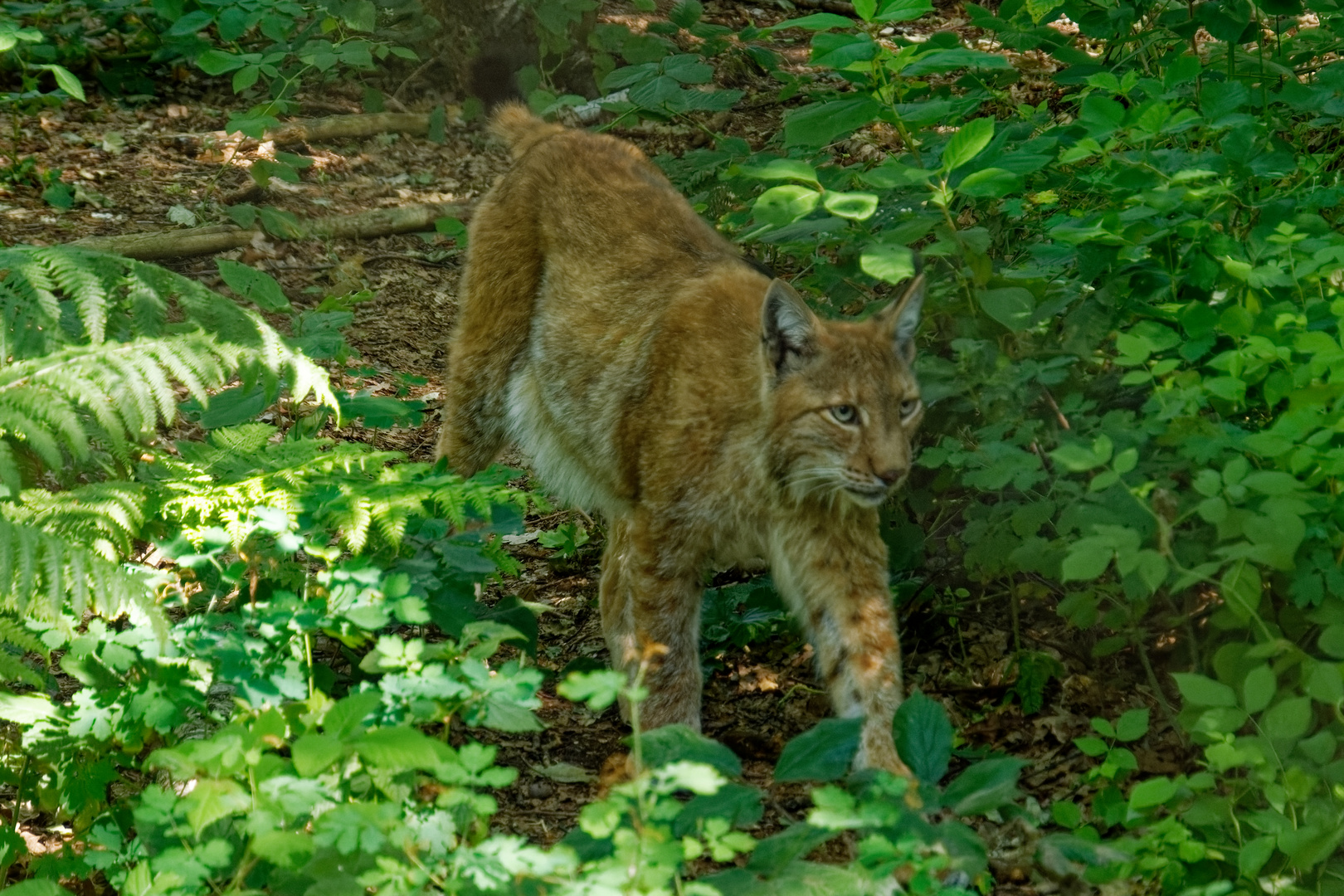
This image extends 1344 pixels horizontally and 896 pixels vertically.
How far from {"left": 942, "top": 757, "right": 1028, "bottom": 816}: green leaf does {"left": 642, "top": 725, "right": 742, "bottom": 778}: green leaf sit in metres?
0.48

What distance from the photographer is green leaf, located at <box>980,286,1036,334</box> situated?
403 cm

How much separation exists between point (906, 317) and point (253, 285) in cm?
246

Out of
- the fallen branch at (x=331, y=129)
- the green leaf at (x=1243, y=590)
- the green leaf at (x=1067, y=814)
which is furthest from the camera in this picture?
the fallen branch at (x=331, y=129)

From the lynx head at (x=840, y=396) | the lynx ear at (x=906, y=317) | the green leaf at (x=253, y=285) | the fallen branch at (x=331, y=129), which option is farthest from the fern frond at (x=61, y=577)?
the fallen branch at (x=331, y=129)

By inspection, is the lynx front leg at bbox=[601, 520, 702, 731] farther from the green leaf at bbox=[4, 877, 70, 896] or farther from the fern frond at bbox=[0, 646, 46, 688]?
the green leaf at bbox=[4, 877, 70, 896]

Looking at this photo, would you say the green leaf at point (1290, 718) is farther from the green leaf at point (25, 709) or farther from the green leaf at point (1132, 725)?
the green leaf at point (25, 709)

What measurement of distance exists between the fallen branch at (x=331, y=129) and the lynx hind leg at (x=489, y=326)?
395 centimetres

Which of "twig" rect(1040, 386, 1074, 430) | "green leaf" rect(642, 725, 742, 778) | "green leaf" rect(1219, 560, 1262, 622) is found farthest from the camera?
"twig" rect(1040, 386, 1074, 430)

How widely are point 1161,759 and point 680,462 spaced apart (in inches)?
71.6

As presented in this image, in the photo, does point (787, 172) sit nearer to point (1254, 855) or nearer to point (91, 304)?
point (91, 304)

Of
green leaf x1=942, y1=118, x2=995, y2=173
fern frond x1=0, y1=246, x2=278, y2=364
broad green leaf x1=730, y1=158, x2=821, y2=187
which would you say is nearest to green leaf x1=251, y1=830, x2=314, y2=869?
fern frond x1=0, y1=246, x2=278, y2=364

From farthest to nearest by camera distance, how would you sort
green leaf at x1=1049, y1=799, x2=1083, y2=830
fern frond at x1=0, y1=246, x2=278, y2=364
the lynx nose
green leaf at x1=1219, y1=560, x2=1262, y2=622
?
the lynx nose < fern frond at x1=0, y1=246, x2=278, y2=364 < green leaf at x1=1049, y1=799, x2=1083, y2=830 < green leaf at x1=1219, y1=560, x2=1262, y2=622

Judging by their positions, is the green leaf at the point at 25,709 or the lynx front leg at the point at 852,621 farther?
the lynx front leg at the point at 852,621

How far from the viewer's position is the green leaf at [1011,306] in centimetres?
403
